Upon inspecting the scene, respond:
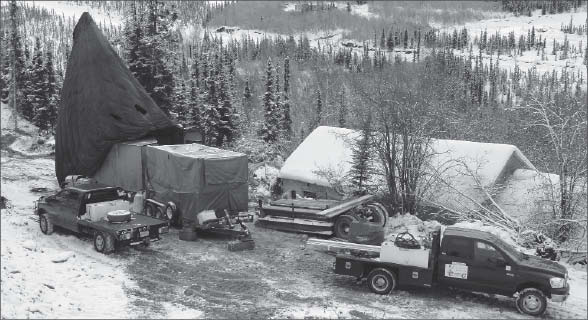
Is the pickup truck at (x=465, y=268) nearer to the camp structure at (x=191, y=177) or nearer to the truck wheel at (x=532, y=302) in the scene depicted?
the truck wheel at (x=532, y=302)

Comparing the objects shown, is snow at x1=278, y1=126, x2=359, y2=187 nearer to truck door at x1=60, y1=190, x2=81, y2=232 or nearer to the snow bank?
the snow bank

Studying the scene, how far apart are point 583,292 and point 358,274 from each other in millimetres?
6320


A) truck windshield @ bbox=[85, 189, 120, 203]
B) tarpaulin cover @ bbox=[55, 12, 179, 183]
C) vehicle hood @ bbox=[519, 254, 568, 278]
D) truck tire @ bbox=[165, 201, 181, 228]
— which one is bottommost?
truck tire @ bbox=[165, 201, 181, 228]

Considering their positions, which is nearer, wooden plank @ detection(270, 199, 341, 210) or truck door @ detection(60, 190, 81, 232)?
truck door @ detection(60, 190, 81, 232)

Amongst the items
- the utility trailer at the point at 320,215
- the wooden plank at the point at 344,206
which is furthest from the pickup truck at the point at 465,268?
the utility trailer at the point at 320,215

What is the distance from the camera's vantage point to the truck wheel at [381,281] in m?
14.1

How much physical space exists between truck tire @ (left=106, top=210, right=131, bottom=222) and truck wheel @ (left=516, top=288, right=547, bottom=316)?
38.3 ft

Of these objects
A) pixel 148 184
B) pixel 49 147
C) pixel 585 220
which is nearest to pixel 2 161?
pixel 49 147

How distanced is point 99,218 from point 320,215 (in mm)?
7756

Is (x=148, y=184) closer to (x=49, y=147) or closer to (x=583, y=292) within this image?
(x=583, y=292)

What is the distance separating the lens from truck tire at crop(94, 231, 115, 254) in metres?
16.5

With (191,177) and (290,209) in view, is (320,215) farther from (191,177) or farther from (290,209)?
(191,177)

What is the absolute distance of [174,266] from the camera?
16.1 meters

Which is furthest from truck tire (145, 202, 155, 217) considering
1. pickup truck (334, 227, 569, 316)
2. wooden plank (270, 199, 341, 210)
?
pickup truck (334, 227, 569, 316)
